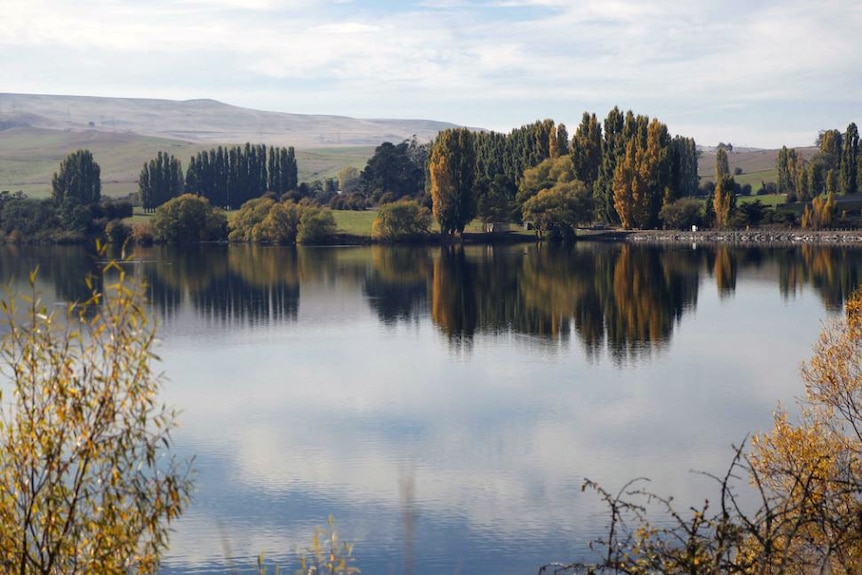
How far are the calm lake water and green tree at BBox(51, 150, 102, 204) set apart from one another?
215 ft

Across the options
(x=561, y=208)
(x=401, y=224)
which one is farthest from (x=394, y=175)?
(x=561, y=208)

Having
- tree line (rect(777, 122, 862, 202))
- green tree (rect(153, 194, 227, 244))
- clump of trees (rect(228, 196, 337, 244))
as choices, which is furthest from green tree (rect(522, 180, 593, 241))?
green tree (rect(153, 194, 227, 244))

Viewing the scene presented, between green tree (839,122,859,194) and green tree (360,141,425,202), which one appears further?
Answer: green tree (360,141,425,202)

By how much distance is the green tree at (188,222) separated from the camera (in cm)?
11544

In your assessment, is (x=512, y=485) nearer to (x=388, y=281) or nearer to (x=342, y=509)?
(x=342, y=509)

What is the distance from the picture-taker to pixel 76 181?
129 metres

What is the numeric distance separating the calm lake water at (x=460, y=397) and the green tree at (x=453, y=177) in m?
32.0

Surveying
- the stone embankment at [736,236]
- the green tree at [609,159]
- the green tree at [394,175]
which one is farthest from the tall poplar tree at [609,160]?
the green tree at [394,175]

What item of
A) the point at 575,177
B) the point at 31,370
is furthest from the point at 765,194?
the point at 31,370

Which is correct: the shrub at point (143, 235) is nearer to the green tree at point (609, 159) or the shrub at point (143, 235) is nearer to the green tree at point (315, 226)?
the green tree at point (315, 226)

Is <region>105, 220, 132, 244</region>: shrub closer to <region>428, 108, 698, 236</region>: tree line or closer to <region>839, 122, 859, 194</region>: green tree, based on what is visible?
<region>428, 108, 698, 236</region>: tree line

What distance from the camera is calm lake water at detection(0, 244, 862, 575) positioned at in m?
20.4

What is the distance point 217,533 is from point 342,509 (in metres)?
2.73

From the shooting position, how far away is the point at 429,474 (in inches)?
933
